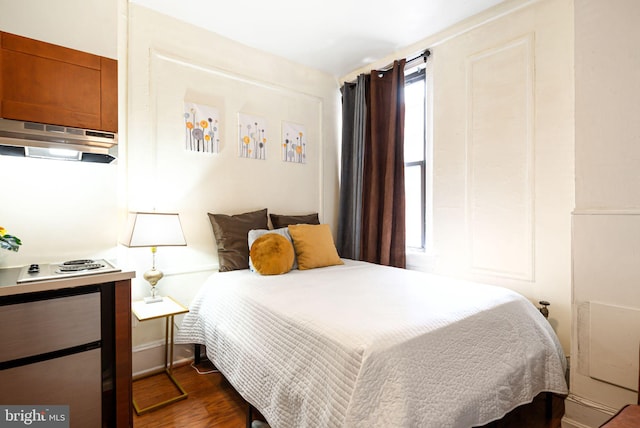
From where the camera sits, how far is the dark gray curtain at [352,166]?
3.32 meters

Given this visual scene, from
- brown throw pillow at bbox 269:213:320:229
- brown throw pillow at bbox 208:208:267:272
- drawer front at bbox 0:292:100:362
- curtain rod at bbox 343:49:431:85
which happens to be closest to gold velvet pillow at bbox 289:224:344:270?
brown throw pillow at bbox 269:213:320:229

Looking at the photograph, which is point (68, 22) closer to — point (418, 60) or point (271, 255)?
point (271, 255)

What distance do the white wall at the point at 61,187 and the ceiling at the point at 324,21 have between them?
491mm

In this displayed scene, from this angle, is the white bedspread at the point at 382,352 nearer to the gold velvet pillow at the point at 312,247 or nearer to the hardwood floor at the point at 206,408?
the hardwood floor at the point at 206,408

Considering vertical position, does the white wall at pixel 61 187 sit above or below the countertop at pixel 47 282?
above

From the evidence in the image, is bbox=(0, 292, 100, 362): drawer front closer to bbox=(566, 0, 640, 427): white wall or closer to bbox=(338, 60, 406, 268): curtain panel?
bbox=(338, 60, 406, 268): curtain panel

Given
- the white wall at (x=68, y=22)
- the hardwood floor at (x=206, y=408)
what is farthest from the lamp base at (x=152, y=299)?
the white wall at (x=68, y=22)

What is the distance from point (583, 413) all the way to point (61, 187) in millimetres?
3237

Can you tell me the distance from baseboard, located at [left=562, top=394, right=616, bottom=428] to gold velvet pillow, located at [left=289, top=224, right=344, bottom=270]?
1714 millimetres

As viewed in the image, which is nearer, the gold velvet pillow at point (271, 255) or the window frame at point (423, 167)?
the gold velvet pillow at point (271, 255)

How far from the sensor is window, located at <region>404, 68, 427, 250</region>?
302 cm

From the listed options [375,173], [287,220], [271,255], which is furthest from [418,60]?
[271,255]

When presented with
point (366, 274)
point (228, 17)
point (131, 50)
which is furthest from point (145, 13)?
point (366, 274)

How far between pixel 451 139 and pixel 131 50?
2.59 metres
